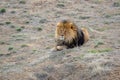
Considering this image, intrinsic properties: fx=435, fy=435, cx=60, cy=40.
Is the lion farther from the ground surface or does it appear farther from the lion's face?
the ground surface

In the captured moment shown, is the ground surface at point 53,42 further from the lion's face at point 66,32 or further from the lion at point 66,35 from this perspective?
the lion's face at point 66,32

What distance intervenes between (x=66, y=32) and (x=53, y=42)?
3694 millimetres

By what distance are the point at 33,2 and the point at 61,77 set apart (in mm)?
13772

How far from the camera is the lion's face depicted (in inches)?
548

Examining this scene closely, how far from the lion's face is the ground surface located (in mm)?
412

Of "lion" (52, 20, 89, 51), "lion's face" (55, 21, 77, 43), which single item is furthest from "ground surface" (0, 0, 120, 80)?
"lion's face" (55, 21, 77, 43)

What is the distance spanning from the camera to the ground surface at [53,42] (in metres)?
12.3

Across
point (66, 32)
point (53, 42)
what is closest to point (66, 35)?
point (66, 32)

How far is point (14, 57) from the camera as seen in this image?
51.8 feet

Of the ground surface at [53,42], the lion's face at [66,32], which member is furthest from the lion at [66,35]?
the ground surface at [53,42]

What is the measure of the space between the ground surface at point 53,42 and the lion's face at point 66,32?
1.35 feet

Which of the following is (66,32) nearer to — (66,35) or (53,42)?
(66,35)

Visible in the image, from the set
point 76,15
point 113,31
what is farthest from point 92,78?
point 76,15

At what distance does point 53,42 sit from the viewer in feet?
57.7
